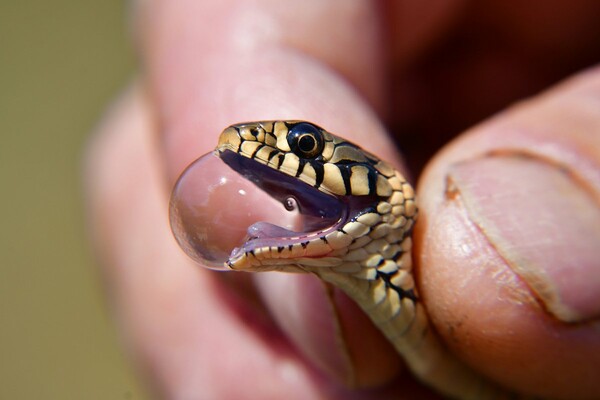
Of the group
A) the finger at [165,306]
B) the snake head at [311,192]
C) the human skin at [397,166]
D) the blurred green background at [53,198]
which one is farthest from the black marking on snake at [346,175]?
the blurred green background at [53,198]

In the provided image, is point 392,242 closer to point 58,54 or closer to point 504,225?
point 504,225

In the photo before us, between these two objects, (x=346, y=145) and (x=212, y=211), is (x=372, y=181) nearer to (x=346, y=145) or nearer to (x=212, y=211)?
(x=346, y=145)

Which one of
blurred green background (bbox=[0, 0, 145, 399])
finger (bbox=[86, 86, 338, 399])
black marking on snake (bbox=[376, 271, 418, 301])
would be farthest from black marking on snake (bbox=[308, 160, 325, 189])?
blurred green background (bbox=[0, 0, 145, 399])

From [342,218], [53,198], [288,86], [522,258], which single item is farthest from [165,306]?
[53,198]

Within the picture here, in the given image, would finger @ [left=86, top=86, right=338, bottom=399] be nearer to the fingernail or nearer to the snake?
the snake

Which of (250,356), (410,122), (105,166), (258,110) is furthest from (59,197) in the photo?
(258,110)
